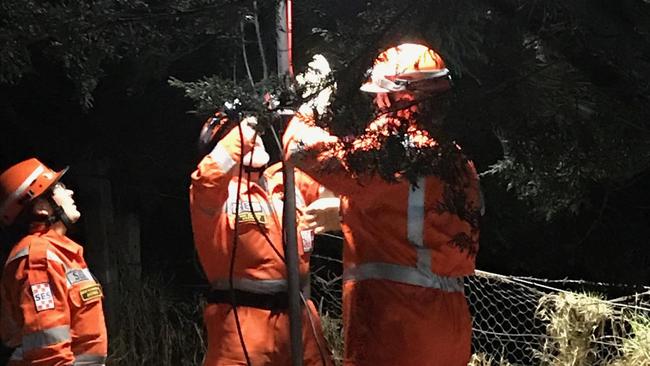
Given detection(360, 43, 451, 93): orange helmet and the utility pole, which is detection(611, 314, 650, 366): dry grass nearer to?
the utility pole

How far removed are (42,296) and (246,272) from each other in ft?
2.28

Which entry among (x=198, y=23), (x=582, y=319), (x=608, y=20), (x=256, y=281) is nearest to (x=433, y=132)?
(x=608, y=20)

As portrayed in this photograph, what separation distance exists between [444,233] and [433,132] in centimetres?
112

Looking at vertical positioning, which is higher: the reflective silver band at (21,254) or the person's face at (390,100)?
the person's face at (390,100)

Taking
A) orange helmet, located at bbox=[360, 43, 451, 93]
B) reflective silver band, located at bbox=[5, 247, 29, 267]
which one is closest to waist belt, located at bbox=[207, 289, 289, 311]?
reflective silver band, located at bbox=[5, 247, 29, 267]

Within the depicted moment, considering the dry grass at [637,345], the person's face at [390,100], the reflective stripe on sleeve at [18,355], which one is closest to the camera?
the person's face at [390,100]

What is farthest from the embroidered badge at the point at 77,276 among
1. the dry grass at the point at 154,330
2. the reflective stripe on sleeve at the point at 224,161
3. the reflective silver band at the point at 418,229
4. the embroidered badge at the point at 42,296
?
the dry grass at the point at 154,330

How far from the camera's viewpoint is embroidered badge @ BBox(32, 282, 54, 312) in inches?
115

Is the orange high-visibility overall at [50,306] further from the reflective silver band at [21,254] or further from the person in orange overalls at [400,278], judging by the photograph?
the person in orange overalls at [400,278]

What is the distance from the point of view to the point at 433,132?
1.34m

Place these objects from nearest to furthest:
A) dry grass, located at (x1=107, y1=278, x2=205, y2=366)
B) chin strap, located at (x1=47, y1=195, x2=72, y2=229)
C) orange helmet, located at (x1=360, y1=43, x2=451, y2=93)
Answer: orange helmet, located at (x1=360, y1=43, x2=451, y2=93) → chin strap, located at (x1=47, y1=195, x2=72, y2=229) → dry grass, located at (x1=107, y1=278, x2=205, y2=366)

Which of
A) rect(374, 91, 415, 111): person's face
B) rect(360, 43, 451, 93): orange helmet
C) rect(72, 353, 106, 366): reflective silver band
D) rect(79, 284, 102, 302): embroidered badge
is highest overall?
rect(360, 43, 451, 93): orange helmet

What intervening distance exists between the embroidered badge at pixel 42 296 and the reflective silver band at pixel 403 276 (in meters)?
1.10

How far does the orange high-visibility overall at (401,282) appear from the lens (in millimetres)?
2420
